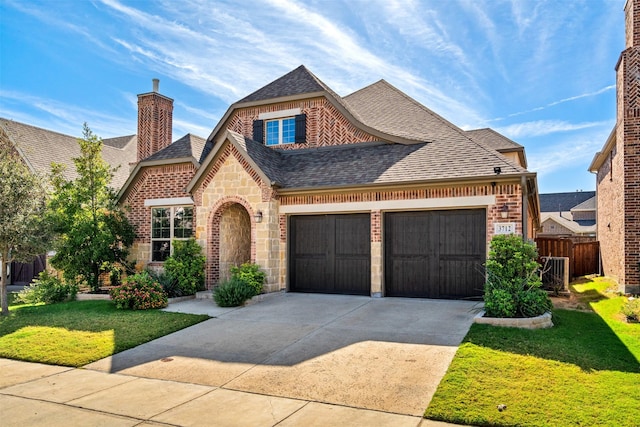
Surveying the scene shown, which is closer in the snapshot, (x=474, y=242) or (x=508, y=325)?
(x=508, y=325)

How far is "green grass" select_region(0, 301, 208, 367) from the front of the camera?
8.20m

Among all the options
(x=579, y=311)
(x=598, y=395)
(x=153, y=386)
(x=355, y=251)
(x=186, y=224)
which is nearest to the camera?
(x=598, y=395)

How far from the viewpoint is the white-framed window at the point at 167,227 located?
16031mm

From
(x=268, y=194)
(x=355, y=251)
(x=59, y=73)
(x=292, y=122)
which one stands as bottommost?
(x=355, y=251)

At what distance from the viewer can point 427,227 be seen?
12.4m

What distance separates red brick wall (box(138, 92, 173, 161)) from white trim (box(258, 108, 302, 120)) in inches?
224

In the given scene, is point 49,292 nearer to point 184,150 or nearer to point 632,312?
point 184,150

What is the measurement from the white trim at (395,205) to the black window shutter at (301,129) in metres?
3.30

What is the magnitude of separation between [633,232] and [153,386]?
14.6 metres

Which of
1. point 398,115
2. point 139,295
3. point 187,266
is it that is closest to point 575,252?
point 398,115

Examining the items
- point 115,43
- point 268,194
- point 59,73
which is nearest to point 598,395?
point 268,194

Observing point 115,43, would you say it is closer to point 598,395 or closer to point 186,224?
point 186,224

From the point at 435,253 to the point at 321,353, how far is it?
19.1 ft

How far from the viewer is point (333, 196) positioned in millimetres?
13398
